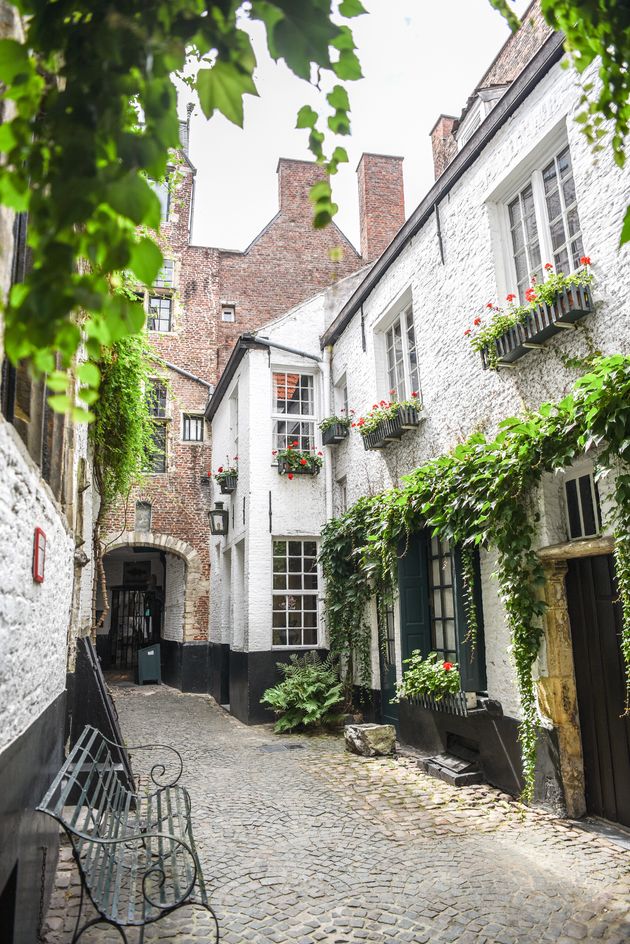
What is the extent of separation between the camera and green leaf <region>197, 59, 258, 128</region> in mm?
1292

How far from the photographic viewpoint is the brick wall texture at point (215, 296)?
1545 centimetres

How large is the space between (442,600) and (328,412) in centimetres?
461

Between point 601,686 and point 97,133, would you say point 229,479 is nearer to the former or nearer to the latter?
point 601,686

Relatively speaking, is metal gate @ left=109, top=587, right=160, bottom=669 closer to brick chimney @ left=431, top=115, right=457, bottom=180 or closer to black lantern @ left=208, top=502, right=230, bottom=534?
black lantern @ left=208, top=502, right=230, bottom=534

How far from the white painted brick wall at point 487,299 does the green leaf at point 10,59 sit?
389 centimetres

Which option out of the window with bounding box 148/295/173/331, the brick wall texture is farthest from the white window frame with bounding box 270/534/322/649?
the window with bounding box 148/295/173/331

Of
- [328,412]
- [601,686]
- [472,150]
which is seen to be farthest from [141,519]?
[601,686]

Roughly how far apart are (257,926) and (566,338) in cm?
440

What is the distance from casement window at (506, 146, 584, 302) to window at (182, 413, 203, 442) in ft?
34.7

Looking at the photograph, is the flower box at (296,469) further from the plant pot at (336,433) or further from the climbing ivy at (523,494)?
the climbing ivy at (523,494)

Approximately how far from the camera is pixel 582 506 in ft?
17.3

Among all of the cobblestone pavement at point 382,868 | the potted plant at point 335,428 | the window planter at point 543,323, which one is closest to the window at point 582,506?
the window planter at point 543,323

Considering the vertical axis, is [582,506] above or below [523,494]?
below

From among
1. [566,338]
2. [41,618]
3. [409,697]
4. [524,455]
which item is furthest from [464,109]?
[41,618]
